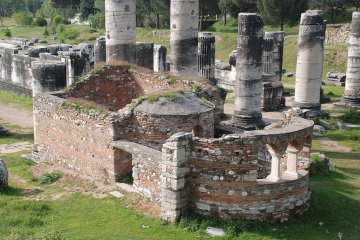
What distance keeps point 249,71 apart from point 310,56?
3.84 metres

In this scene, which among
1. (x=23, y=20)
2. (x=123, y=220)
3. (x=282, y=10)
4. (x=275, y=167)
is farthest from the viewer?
(x=23, y=20)

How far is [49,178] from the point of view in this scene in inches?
595

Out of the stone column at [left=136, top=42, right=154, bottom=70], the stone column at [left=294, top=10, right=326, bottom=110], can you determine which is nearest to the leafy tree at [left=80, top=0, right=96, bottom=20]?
the stone column at [left=136, top=42, right=154, bottom=70]

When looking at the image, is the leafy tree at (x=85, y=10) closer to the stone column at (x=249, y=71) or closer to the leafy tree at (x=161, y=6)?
the leafy tree at (x=161, y=6)

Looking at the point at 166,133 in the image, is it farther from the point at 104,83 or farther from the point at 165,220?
the point at 104,83

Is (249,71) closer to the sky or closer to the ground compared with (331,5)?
closer to the ground

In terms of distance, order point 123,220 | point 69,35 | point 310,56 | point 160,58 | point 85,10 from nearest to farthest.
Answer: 1. point 123,220
2. point 310,56
3. point 160,58
4. point 69,35
5. point 85,10

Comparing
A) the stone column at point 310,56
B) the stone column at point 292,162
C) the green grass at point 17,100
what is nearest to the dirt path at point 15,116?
the green grass at point 17,100

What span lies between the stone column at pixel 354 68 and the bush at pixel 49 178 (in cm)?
1817

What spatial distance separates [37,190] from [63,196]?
121 centimetres

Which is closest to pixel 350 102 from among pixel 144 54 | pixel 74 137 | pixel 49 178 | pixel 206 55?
pixel 206 55

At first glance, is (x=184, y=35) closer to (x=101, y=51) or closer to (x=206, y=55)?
(x=206, y=55)

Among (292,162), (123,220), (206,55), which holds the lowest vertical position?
(123,220)

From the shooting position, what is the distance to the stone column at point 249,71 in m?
21.5
